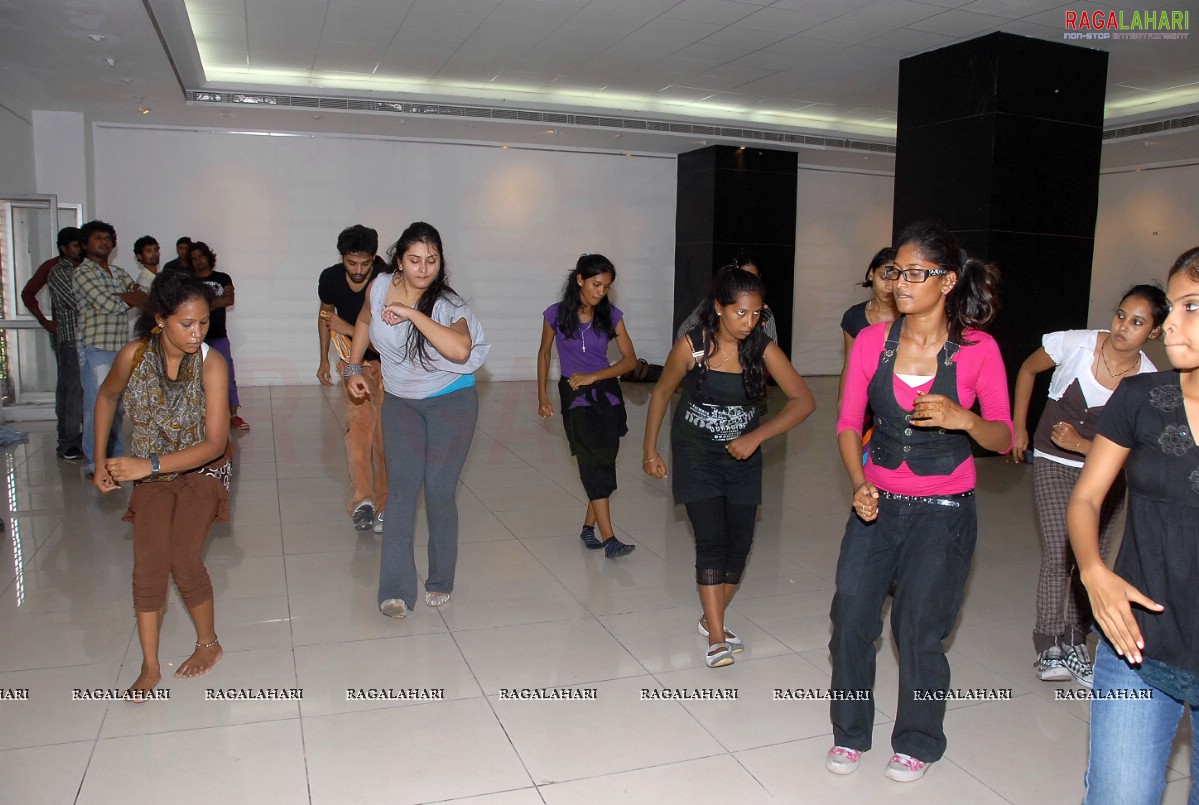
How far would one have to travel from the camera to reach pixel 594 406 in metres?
4.66

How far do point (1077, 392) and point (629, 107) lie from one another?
8608mm

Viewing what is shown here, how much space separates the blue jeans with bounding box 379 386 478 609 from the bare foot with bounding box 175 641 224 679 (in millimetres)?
704

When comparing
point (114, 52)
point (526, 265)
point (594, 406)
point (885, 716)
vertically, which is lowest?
point (885, 716)

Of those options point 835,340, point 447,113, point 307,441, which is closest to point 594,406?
point 307,441

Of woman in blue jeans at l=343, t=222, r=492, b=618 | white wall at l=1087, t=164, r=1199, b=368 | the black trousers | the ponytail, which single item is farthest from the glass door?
white wall at l=1087, t=164, r=1199, b=368

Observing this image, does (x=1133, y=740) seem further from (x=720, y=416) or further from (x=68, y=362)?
(x=68, y=362)

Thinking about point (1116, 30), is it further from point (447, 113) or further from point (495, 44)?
point (447, 113)

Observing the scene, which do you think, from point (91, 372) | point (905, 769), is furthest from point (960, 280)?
point (91, 372)

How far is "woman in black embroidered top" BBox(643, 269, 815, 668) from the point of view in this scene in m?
3.25

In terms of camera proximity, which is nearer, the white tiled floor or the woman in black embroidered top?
the white tiled floor

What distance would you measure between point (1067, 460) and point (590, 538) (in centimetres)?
243

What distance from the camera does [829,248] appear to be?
14.0 metres

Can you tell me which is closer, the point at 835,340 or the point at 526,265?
the point at 526,265

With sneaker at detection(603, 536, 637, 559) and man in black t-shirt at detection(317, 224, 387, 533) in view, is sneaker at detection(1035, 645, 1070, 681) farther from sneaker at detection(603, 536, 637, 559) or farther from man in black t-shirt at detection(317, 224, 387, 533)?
man in black t-shirt at detection(317, 224, 387, 533)
